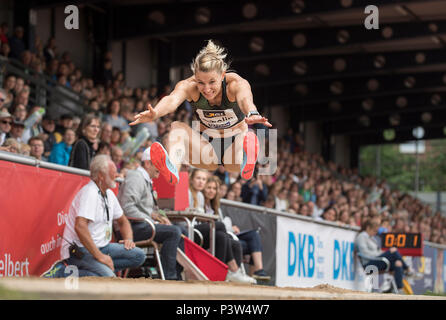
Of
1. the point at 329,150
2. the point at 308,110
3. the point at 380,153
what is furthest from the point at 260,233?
the point at 380,153

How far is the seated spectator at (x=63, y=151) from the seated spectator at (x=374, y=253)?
5.59 meters

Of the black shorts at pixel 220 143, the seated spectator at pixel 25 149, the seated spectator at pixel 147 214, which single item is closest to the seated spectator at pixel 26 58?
the seated spectator at pixel 25 149

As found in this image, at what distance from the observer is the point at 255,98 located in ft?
63.6

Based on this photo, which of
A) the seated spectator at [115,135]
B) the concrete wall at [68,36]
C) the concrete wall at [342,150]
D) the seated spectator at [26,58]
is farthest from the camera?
the concrete wall at [342,150]

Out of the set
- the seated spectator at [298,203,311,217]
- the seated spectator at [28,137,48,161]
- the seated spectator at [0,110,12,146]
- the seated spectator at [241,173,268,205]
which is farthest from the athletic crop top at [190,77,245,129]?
the seated spectator at [298,203,311,217]

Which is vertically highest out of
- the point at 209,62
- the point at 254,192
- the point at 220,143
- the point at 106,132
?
the point at 209,62

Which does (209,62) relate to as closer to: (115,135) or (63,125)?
(115,135)

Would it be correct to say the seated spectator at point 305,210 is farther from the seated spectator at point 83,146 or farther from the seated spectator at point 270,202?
the seated spectator at point 83,146

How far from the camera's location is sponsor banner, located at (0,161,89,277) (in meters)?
6.02

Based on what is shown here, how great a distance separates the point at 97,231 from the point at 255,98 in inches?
523

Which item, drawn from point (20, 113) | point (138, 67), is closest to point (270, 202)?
point (20, 113)

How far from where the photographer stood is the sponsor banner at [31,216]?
6.02 metres
